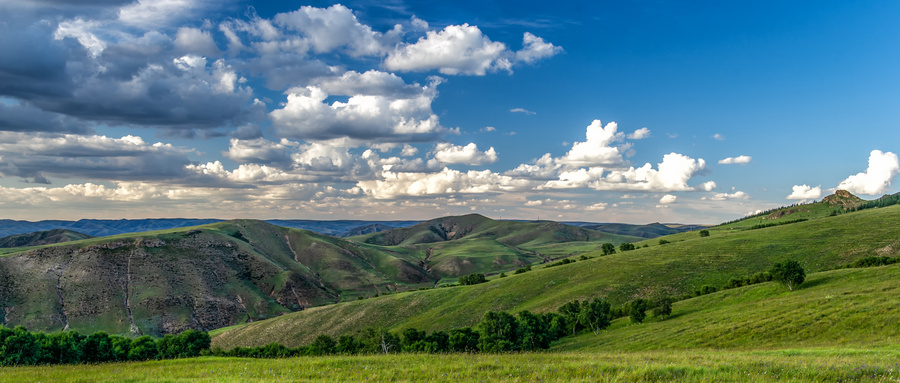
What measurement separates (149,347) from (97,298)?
122 metres

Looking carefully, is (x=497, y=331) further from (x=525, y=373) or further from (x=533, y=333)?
(x=525, y=373)

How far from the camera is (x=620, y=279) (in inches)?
3898

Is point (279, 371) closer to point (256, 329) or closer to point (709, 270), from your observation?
point (709, 270)

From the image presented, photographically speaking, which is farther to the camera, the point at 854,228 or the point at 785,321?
the point at 854,228

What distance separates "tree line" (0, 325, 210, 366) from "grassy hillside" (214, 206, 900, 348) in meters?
36.2

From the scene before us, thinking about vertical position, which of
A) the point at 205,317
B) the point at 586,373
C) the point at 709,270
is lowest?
the point at 205,317

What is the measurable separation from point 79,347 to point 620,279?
10123 cm

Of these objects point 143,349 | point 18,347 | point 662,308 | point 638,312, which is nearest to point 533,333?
point 638,312

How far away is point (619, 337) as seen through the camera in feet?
186

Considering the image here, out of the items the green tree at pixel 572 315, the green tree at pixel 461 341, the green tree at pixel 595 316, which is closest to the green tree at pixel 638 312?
the green tree at pixel 595 316

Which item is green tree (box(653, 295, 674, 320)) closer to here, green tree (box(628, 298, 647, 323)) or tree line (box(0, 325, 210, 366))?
green tree (box(628, 298, 647, 323))

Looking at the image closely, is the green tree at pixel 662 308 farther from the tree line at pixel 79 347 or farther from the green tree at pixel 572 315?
the tree line at pixel 79 347

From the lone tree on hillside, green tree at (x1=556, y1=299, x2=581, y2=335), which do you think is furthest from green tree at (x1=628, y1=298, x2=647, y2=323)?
the lone tree on hillside

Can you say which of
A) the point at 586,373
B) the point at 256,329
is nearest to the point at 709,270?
the point at 586,373
